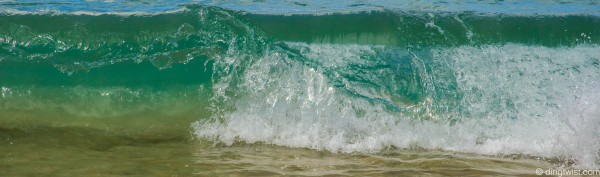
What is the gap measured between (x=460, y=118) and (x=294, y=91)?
4.17ft

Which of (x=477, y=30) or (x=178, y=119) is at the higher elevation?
(x=477, y=30)

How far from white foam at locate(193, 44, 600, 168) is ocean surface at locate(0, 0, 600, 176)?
0.04ft

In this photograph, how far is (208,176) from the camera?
4715 mm

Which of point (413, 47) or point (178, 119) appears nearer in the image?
point (178, 119)

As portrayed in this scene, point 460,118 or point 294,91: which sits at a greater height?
point 294,91

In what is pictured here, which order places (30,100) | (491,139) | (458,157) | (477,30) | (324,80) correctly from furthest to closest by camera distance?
(477,30) < (30,100) < (324,80) < (491,139) < (458,157)

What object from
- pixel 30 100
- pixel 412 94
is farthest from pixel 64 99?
pixel 412 94

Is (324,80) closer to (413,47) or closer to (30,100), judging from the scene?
(413,47)

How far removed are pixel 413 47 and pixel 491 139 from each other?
1.48 m

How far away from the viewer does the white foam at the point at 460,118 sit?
5652 millimetres

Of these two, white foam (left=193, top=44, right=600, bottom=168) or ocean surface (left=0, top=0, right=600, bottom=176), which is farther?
white foam (left=193, top=44, right=600, bottom=168)

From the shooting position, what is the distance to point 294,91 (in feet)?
20.1

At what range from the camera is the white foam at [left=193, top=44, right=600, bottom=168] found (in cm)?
565

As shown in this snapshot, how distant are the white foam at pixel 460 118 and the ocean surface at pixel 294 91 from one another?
1 cm
